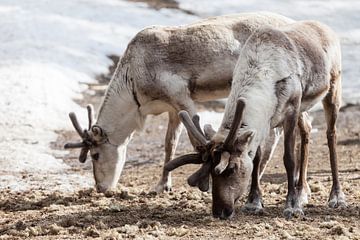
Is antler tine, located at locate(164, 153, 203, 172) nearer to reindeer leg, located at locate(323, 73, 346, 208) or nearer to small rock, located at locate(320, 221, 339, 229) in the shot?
small rock, located at locate(320, 221, 339, 229)

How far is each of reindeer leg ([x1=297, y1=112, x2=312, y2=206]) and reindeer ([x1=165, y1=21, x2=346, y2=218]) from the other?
0.01 metres

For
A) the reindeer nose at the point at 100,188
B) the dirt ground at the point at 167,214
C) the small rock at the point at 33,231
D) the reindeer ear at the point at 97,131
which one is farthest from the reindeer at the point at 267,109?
the reindeer ear at the point at 97,131

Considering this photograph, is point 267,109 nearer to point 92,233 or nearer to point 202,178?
point 202,178

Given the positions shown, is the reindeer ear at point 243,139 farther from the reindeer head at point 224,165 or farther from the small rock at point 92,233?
the small rock at point 92,233

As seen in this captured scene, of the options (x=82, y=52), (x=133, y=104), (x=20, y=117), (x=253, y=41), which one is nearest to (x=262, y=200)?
(x=253, y=41)

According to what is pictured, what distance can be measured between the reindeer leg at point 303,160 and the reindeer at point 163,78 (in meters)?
1.25

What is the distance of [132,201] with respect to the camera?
1012cm

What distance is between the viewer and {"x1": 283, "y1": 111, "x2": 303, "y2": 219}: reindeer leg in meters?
8.70

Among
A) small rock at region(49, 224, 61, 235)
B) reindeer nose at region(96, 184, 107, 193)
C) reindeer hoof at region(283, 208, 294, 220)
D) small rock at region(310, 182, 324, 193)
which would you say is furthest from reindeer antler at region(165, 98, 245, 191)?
reindeer nose at region(96, 184, 107, 193)

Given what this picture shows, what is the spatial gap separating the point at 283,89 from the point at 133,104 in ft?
10.00

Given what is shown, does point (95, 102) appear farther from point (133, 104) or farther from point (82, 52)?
point (133, 104)

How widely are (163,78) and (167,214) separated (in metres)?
2.31

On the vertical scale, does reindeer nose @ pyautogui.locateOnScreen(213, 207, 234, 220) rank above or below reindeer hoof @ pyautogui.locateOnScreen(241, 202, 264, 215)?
above

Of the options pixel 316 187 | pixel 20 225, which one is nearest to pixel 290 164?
pixel 316 187
